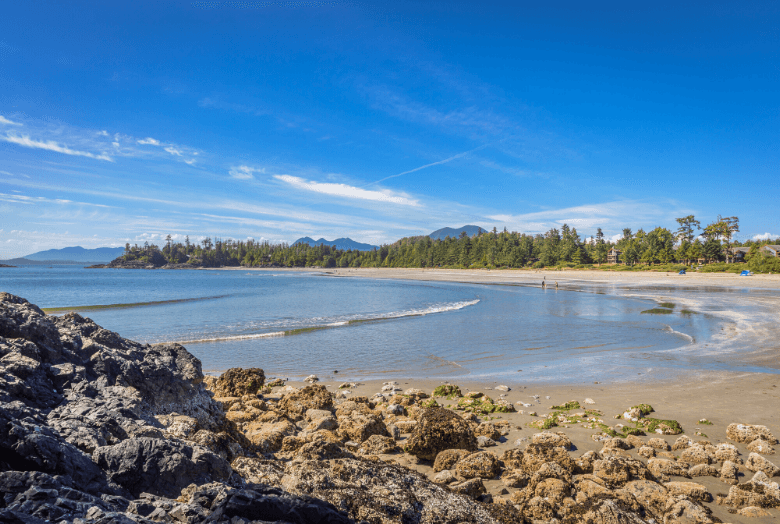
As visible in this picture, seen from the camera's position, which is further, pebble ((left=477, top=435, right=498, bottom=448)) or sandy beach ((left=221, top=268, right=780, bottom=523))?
pebble ((left=477, top=435, right=498, bottom=448))

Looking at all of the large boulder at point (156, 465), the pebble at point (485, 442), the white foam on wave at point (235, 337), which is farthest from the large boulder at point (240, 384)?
the white foam on wave at point (235, 337)

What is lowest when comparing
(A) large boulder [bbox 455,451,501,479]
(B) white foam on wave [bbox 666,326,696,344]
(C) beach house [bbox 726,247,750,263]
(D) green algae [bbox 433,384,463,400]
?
(D) green algae [bbox 433,384,463,400]

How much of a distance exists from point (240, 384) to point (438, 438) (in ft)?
18.7

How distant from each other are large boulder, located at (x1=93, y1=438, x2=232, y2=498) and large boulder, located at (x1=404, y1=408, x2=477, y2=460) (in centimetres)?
338

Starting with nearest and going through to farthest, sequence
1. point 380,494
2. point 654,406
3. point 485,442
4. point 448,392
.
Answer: point 380,494 → point 485,442 → point 654,406 → point 448,392

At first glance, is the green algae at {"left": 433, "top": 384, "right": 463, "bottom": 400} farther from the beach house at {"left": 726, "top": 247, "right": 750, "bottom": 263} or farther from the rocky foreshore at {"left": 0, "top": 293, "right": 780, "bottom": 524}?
the beach house at {"left": 726, "top": 247, "right": 750, "bottom": 263}

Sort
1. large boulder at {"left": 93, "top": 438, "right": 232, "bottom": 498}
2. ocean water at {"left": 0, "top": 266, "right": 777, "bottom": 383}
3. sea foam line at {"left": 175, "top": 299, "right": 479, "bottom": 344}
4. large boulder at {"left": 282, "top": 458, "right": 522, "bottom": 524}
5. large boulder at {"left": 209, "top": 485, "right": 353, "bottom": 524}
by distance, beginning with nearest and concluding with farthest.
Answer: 1. large boulder at {"left": 209, "top": 485, "right": 353, "bottom": 524}
2. large boulder at {"left": 93, "top": 438, "right": 232, "bottom": 498}
3. large boulder at {"left": 282, "top": 458, "right": 522, "bottom": 524}
4. ocean water at {"left": 0, "top": 266, "right": 777, "bottom": 383}
5. sea foam line at {"left": 175, "top": 299, "right": 479, "bottom": 344}

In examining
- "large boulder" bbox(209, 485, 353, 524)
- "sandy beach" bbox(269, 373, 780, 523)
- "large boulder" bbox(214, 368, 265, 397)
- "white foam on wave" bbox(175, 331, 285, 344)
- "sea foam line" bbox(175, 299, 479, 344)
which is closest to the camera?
"large boulder" bbox(209, 485, 353, 524)

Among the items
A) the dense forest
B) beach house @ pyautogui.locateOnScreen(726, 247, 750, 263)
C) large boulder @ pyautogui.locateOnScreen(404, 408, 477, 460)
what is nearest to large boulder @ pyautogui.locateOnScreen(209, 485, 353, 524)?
large boulder @ pyautogui.locateOnScreen(404, 408, 477, 460)

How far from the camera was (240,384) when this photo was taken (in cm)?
958

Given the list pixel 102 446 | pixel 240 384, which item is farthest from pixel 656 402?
pixel 102 446

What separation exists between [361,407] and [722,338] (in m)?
17.1

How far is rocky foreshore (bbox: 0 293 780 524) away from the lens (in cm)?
271

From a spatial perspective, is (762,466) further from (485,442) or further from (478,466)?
(478,466)
